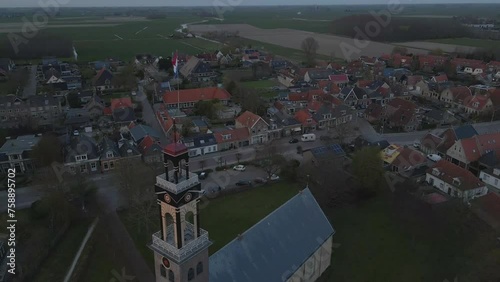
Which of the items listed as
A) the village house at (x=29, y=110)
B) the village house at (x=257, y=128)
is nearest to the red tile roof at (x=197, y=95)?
the village house at (x=257, y=128)

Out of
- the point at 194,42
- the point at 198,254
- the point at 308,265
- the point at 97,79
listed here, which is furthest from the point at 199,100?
the point at 194,42

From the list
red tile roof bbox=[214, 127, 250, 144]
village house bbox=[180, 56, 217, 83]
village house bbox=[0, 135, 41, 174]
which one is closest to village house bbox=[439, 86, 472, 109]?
red tile roof bbox=[214, 127, 250, 144]

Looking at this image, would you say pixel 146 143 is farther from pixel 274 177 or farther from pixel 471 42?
pixel 471 42

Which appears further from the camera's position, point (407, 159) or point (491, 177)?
point (407, 159)

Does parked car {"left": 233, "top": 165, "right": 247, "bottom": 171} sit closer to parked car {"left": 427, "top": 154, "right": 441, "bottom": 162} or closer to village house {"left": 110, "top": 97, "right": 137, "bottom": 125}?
parked car {"left": 427, "top": 154, "right": 441, "bottom": 162}

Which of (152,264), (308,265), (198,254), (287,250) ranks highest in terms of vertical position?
(198,254)

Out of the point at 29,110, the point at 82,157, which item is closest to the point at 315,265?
the point at 82,157

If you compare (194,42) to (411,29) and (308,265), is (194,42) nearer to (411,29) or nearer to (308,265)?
A: (411,29)

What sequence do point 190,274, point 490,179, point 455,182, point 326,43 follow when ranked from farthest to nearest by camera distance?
point 326,43
point 490,179
point 455,182
point 190,274
